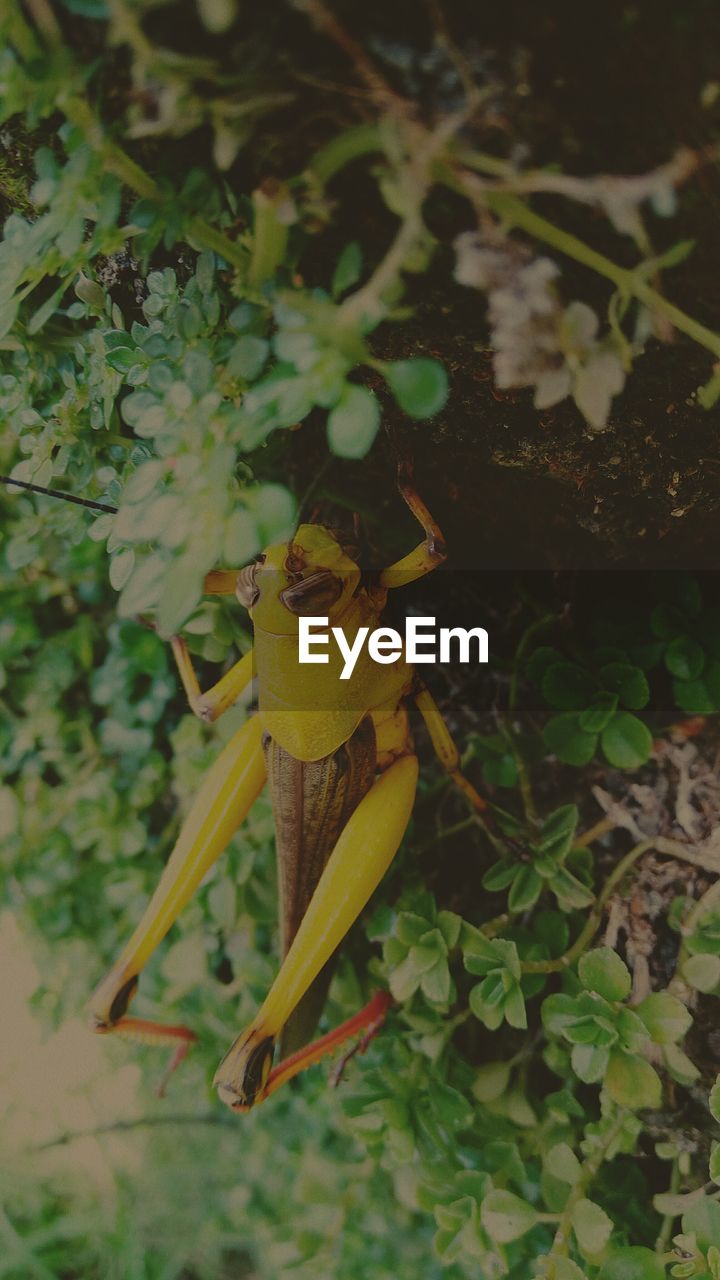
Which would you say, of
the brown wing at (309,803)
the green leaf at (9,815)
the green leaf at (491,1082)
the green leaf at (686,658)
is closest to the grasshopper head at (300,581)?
the brown wing at (309,803)

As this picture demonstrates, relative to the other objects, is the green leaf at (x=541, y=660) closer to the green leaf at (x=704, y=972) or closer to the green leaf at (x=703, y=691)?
the green leaf at (x=703, y=691)

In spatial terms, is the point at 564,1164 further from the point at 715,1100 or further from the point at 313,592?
the point at 313,592

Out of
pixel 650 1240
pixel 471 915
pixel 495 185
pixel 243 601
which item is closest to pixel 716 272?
pixel 495 185

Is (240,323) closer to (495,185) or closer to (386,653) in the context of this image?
(495,185)

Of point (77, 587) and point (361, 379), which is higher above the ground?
point (361, 379)

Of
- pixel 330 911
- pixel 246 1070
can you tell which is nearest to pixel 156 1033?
pixel 246 1070

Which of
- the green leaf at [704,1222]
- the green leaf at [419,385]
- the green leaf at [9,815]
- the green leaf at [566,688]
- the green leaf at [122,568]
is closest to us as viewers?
the green leaf at [419,385]
